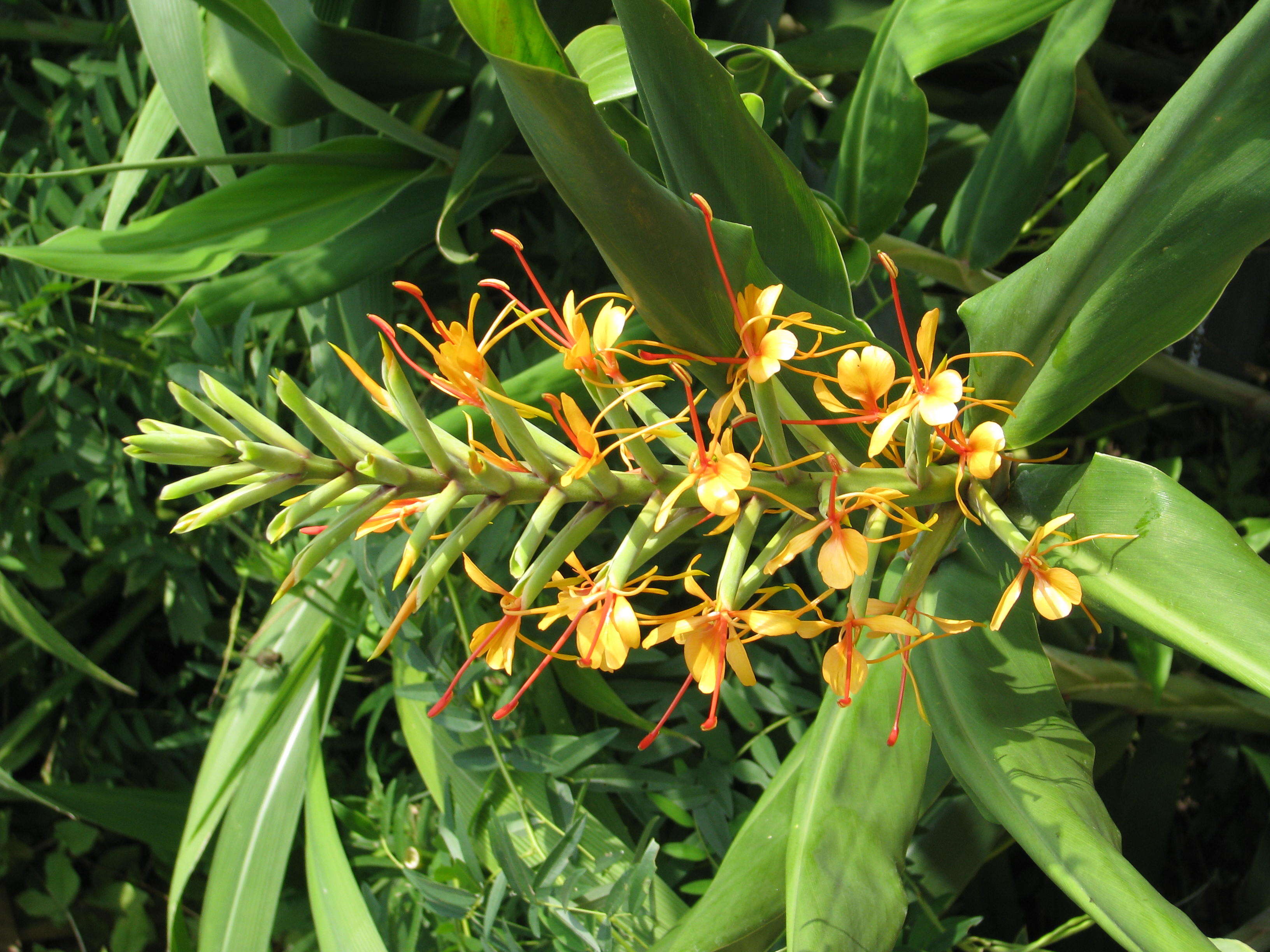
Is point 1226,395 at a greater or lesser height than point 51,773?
greater

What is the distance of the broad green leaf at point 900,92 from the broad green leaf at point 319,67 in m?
0.52

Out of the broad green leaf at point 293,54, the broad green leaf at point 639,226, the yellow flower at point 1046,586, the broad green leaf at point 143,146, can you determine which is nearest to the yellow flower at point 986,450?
the yellow flower at point 1046,586

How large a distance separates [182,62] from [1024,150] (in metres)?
0.96

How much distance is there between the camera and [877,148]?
2.97ft

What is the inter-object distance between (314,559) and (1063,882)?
0.47 metres

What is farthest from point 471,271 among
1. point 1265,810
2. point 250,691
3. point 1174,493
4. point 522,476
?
point 1265,810

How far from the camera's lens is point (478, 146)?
3.39ft

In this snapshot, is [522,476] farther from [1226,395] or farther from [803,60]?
[1226,395]

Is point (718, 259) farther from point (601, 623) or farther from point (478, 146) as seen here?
point (478, 146)

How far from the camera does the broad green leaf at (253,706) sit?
3.85ft

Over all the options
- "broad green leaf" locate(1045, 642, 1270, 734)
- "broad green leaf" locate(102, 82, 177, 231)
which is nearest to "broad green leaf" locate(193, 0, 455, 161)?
"broad green leaf" locate(102, 82, 177, 231)

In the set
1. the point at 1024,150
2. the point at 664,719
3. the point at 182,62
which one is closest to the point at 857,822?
the point at 664,719

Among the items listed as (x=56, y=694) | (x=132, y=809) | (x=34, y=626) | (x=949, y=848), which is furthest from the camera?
(x=56, y=694)

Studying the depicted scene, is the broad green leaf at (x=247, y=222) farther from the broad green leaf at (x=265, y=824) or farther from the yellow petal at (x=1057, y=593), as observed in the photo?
the yellow petal at (x=1057, y=593)
